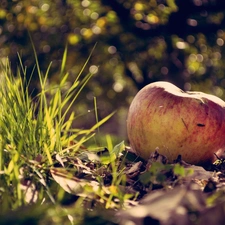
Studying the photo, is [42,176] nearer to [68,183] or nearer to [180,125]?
[68,183]

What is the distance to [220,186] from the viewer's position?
1.90 m

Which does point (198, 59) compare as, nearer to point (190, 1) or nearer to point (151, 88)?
point (190, 1)

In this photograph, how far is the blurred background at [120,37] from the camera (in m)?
6.74

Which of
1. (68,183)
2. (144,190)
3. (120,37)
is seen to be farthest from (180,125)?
(120,37)

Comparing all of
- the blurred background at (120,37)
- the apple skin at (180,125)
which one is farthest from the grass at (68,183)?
the blurred background at (120,37)

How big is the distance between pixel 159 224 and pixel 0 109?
1.16m

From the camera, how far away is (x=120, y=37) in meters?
6.93

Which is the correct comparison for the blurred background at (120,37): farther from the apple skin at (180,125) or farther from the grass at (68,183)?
the grass at (68,183)

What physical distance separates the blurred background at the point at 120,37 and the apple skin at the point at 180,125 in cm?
364

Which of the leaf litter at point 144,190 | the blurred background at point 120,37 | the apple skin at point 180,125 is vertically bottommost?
the blurred background at point 120,37

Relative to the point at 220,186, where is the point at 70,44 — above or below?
below

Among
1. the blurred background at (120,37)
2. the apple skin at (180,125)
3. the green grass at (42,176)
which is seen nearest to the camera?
the green grass at (42,176)

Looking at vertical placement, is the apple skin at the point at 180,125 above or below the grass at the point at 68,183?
below

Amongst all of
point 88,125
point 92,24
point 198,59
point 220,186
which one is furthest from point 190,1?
point 220,186
